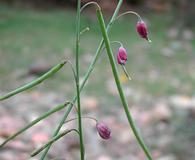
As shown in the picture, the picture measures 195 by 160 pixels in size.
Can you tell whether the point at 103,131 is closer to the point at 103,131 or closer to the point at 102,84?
the point at 103,131

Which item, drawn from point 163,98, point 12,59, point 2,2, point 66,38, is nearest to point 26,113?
point 163,98

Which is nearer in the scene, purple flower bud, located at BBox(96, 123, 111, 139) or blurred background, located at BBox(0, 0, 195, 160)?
purple flower bud, located at BBox(96, 123, 111, 139)

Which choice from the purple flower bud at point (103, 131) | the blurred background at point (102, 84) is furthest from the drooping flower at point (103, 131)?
the blurred background at point (102, 84)

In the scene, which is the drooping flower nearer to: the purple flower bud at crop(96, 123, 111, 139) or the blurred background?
the purple flower bud at crop(96, 123, 111, 139)

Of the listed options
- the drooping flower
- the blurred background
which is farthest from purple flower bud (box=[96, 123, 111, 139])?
the blurred background

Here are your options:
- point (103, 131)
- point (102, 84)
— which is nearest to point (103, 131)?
point (103, 131)

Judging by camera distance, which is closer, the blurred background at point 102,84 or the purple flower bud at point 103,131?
the purple flower bud at point 103,131

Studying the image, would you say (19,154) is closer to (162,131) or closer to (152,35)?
(162,131)

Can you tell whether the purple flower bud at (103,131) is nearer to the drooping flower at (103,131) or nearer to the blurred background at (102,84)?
the drooping flower at (103,131)
